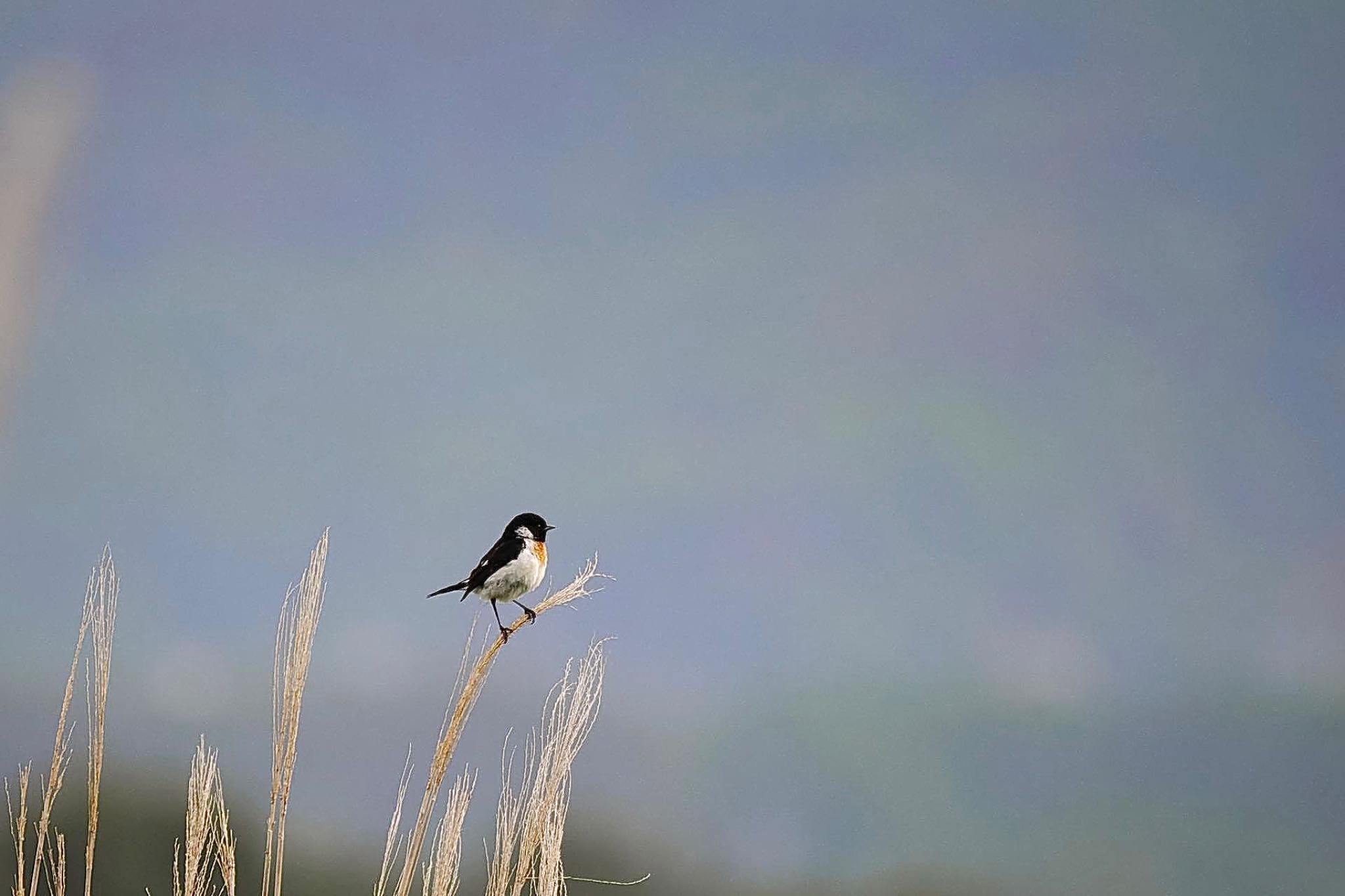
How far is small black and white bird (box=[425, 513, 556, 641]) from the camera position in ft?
8.45

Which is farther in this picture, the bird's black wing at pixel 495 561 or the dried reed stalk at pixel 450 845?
the bird's black wing at pixel 495 561

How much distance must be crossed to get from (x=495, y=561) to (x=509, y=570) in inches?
1.4

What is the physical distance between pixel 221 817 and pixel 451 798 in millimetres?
285

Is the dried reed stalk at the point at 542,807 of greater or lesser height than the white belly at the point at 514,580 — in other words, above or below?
below

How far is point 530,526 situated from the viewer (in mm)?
2732

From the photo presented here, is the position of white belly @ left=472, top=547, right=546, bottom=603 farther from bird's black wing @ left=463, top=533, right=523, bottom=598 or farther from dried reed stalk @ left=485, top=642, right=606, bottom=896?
dried reed stalk @ left=485, top=642, right=606, bottom=896

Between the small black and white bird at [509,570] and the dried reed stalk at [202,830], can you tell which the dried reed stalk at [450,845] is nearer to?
the dried reed stalk at [202,830]

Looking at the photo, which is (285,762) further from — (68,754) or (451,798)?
(68,754)

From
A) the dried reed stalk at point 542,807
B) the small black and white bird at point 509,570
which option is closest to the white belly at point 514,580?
the small black and white bird at point 509,570

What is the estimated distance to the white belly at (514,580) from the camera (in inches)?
101

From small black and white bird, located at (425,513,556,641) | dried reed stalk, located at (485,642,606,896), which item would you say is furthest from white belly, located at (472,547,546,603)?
dried reed stalk, located at (485,642,606,896)

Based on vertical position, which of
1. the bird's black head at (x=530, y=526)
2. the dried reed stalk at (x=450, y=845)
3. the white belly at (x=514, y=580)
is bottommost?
the dried reed stalk at (x=450, y=845)

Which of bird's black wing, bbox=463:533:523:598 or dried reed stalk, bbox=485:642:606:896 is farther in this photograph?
bird's black wing, bbox=463:533:523:598

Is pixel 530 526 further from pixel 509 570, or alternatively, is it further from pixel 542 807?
pixel 542 807
